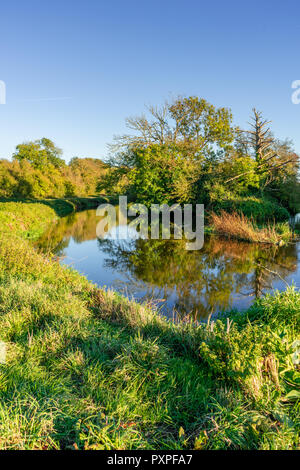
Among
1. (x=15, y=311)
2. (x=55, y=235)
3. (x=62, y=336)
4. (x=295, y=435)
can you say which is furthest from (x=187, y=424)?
(x=55, y=235)

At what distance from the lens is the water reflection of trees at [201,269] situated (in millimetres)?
6953

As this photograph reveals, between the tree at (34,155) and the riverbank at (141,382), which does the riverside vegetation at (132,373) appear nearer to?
the riverbank at (141,382)

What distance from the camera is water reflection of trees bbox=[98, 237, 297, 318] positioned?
6953 mm

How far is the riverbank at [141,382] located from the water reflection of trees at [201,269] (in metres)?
2.23

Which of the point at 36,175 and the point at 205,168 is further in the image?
the point at 36,175

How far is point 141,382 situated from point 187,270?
660cm

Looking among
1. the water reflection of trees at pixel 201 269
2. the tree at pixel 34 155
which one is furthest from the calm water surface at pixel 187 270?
the tree at pixel 34 155

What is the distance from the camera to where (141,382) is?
9.46ft

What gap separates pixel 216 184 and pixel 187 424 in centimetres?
1623

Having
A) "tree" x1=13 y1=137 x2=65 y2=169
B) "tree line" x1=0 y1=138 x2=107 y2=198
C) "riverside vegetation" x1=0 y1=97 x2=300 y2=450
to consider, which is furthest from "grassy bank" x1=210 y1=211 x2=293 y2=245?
"tree" x1=13 y1=137 x2=65 y2=169

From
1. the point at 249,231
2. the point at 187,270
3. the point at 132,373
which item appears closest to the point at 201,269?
the point at 187,270

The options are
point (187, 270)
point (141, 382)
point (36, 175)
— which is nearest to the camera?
point (141, 382)

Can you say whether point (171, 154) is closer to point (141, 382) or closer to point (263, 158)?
point (263, 158)
